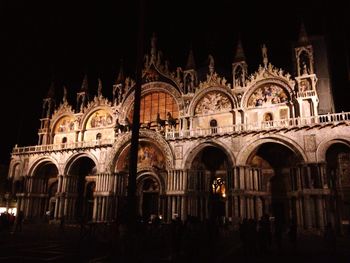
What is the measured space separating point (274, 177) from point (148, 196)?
13.7 metres

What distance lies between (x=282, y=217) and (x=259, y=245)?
15.1 meters

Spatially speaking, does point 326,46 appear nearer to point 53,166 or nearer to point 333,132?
point 333,132

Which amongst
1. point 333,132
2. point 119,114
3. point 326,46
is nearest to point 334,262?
point 333,132

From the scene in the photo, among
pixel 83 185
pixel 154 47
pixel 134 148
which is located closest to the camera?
pixel 134 148

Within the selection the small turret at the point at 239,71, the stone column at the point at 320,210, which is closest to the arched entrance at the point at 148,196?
the small turret at the point at 239,71

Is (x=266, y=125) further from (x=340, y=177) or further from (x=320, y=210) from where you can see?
(x=340, y=177)

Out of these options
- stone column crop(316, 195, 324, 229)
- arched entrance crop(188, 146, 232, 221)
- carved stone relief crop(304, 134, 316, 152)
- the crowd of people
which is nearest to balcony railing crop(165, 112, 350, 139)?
carved stone relief crop(304, 134, 316, 152)

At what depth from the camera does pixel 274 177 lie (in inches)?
1144

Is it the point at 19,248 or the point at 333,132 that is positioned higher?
the point at 333,132

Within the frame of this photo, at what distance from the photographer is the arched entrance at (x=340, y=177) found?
2697 centimetres

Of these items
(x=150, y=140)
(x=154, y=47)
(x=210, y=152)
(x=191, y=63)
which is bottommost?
(x=210, y=152)

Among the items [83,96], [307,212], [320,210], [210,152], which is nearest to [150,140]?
[210,152]

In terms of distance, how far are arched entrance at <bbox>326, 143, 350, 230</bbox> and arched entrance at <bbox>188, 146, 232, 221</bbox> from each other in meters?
9.28

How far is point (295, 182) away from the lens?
88.9 feet
